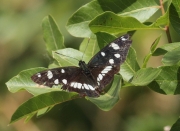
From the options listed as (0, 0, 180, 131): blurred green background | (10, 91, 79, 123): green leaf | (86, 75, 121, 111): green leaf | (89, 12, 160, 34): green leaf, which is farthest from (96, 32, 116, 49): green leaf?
(0, 0, 180, 131): blurred green background

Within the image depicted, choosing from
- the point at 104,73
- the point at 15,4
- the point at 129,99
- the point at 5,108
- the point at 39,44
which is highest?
the point at 104,73

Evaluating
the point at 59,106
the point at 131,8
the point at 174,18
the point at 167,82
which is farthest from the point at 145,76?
the point at 59,106

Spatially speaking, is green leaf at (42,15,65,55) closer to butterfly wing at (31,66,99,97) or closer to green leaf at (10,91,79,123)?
butterfly wing at (31,66,99,97)

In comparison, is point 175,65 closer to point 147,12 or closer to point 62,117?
point 147,12

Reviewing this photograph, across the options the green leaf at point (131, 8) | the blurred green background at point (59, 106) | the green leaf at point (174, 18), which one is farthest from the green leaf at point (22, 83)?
the blurred green background at point (59, 106)

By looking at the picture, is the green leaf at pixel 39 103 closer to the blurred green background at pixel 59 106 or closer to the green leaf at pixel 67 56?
the green leaf at pixel 67 56

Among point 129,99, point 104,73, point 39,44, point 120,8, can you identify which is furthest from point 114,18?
point 129,99

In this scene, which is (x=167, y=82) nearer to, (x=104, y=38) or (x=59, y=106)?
(x=104, y=38)
